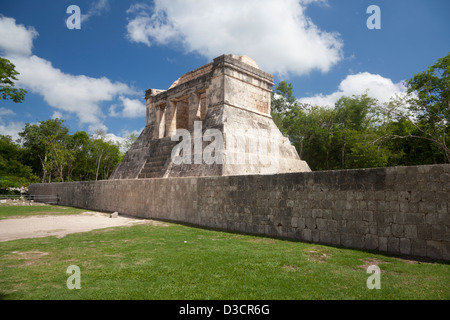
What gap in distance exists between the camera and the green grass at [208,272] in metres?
3.31

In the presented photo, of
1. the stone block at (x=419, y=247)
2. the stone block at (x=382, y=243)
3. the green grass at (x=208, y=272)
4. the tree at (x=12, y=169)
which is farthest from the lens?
the tree at (x=12, y=169)

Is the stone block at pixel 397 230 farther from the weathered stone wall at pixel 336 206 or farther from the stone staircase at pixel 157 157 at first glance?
the stone staircase at pixel 157 157

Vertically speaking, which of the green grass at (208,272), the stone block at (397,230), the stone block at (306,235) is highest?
the stone block at (397,230)

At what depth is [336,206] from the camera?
6.07 metres

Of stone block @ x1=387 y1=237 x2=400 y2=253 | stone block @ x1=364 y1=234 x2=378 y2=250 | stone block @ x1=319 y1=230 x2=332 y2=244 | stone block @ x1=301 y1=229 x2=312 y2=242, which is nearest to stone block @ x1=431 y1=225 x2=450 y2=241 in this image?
stone block @ x1=387 y1=237 x2=400 y2=253

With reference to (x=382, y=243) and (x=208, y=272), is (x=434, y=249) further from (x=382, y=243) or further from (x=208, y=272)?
(x=208, y=272)

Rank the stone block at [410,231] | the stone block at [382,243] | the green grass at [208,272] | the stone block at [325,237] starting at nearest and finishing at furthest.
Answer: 1. the green grass at [208,272]
2. the stone block at [410,231]
3. the stone block at [382,243]
4. the stone block at [325,237]

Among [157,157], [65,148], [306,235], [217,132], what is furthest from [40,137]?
[306,235]

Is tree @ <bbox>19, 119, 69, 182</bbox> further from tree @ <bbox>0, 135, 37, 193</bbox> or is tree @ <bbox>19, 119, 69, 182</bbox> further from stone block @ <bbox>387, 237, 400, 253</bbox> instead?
stone block @ <bbox>387, 237, 400, 253</bbox>

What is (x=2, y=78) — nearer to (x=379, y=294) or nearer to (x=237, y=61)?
(x=237, y=61)

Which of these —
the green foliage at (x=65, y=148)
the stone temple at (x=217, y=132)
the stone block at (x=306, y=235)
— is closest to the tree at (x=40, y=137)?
the green foliage at (x=65, y=148)

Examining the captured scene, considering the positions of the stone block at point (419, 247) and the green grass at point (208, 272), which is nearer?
the green grass at point (208, 272)

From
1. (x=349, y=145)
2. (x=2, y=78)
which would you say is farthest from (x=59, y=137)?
(x=349, y=145)

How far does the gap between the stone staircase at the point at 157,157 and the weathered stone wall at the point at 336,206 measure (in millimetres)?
4711
